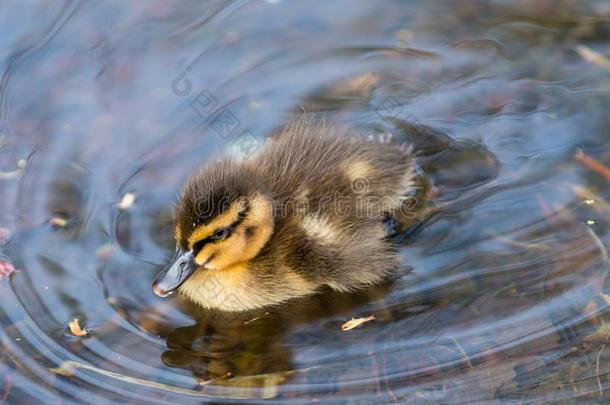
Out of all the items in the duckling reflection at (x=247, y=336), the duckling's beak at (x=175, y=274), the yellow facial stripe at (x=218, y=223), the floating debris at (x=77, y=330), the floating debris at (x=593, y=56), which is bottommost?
the floating debris at (x=593, y=56)

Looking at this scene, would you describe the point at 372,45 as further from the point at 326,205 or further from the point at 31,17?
the point at 31,17

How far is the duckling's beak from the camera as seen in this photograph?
9.31 ft

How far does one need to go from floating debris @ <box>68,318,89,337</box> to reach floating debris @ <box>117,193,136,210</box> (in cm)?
57

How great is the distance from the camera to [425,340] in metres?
2.83

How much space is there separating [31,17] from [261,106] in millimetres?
1158

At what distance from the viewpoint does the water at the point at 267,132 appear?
275 cm

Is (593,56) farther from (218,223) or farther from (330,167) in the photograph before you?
(218,223)

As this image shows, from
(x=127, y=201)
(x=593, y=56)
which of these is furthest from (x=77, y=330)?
(x=593, y=56)

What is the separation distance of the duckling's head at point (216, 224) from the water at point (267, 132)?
200mm

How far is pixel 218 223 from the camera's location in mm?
2791

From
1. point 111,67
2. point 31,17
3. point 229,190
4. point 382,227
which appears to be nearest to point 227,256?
point 229,190

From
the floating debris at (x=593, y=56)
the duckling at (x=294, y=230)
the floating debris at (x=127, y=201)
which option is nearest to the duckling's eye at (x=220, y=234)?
the duckling at (x=294, y=230)

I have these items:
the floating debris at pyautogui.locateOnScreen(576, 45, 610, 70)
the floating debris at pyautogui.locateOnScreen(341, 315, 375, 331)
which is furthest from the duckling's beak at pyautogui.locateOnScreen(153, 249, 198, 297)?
the floating debris at pyautogui.locateOnScreen(576, 45, 610, 70)

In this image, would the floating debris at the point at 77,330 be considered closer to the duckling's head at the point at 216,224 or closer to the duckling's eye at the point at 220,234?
the duckling's head at the point at 216,224
